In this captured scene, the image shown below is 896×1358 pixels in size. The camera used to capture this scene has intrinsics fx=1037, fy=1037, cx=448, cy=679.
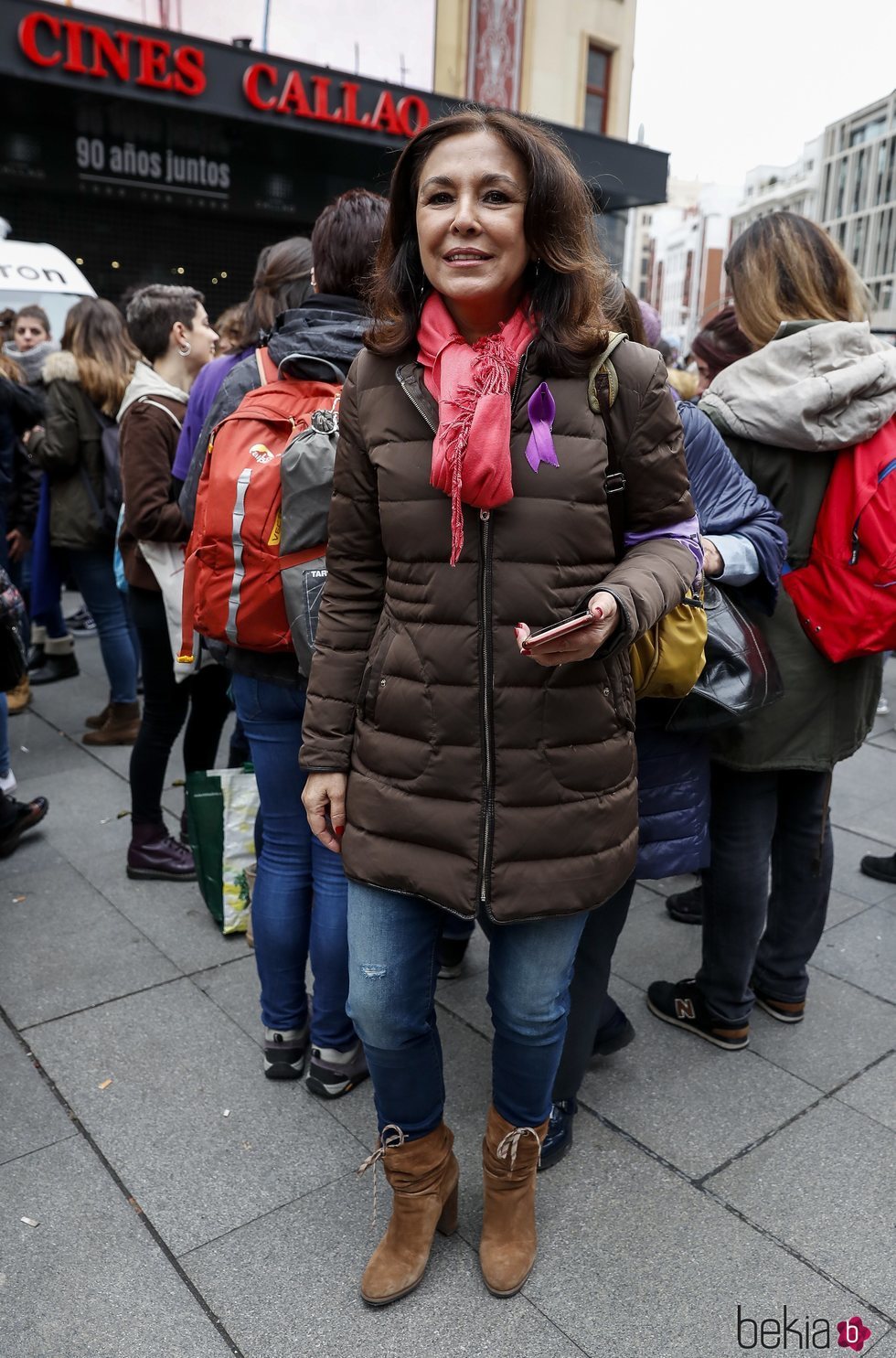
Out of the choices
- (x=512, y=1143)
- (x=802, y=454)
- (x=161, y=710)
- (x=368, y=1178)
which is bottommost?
(x=368, y=1178)

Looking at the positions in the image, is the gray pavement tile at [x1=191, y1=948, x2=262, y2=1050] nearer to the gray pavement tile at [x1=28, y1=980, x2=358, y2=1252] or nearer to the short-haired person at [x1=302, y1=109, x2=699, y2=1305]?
the gray pavement tile at [x1=28, y1=980, x2=358, y2=1252]

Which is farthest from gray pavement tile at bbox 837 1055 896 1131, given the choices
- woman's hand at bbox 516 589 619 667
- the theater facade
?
the theater facade

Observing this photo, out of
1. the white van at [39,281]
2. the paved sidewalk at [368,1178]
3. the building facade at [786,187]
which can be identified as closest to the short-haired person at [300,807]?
the paved sidewalk at [368,1178]

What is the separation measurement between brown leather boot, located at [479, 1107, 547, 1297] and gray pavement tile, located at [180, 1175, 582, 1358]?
0.16 feet

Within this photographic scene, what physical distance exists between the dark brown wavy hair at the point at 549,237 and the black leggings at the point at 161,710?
6.98ft

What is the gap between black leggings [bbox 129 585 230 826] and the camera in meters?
3.79

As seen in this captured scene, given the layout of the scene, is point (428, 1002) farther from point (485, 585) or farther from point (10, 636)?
point (10, 636)

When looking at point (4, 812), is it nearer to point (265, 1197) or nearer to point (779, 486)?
point (265, 1197)

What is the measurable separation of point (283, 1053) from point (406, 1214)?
76 centimetres

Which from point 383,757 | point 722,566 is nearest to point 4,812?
point 383,757

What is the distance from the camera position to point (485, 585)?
5.83ft

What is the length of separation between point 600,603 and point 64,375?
4.13 m

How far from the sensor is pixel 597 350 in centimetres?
182

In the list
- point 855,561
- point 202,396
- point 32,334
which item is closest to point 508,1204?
point 855,561
